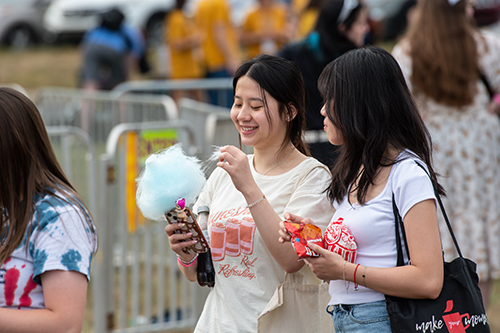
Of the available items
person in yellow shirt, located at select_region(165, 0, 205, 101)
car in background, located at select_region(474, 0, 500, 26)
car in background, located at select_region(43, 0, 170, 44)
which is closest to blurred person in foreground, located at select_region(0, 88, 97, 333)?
person in yellow shirt, located at select_region(165, 0, 205, 101)

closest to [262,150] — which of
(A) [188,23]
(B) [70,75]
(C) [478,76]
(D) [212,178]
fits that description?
(D) [212,178]

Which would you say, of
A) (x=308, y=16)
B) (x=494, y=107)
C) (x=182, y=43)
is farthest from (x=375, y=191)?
(x=182, y=43)

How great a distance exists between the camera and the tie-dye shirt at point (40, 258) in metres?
1.98

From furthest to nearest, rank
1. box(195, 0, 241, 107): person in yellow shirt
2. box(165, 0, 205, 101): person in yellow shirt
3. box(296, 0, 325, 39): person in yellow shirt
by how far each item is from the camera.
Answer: box(165, 0, 205, 101): person in yellow shirt < box(195, 0, 241, 107): person in yellow shirt < box(296, 0, 325, 39): person in yellow shirt

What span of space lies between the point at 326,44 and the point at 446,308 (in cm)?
243

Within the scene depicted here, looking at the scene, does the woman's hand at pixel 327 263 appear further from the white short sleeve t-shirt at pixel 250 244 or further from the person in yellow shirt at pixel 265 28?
the person in yellow shirt at pixel 265 28

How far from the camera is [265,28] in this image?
880 cm

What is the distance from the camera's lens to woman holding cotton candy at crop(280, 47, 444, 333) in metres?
1.94

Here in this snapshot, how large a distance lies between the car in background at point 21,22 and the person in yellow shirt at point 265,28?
10.2 metres

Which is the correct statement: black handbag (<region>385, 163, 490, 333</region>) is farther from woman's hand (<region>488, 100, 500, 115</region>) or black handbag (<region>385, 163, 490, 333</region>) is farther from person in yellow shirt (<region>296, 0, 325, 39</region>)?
person in yellow shirt (<region>296, 0, 325, 39</region>)

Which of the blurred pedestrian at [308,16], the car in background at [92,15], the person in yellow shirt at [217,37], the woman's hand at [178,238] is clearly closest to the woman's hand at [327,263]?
the woman's hand at [178,238]

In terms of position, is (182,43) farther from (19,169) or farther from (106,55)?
(19,169)

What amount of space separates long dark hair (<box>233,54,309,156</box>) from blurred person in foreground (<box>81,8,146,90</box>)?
6886 millimetres

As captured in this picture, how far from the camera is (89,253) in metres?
2.08
